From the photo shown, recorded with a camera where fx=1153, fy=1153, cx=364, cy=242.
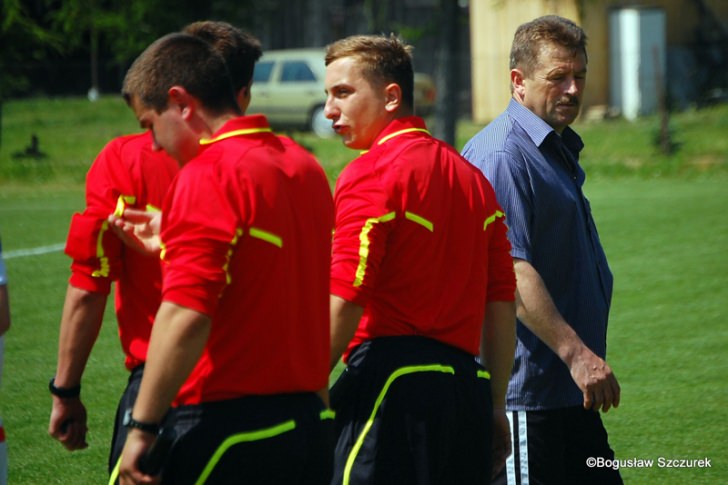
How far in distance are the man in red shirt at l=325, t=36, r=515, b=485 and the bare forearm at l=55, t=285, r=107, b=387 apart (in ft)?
2.46

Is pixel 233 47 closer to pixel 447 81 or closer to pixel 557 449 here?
pixel 557 449

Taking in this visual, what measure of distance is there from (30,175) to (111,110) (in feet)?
18.2

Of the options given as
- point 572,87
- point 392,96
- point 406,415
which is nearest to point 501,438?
point 406,415

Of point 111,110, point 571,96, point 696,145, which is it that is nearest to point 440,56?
point 696,145

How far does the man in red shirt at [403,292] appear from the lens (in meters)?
3.77

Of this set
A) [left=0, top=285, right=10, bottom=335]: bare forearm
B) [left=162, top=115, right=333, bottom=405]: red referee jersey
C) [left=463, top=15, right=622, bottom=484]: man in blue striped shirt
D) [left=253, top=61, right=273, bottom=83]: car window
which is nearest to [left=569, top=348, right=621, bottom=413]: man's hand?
[left=463, top=15, right=622, bottom=484]: man in blue striped shirt

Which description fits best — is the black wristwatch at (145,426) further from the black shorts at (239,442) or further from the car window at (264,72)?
the car window at (264,72)

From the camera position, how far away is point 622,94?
28875 millimetres

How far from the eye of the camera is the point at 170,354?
2.97 metres

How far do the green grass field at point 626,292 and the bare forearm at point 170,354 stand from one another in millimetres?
3442

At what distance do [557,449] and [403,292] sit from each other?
1091 millimetres

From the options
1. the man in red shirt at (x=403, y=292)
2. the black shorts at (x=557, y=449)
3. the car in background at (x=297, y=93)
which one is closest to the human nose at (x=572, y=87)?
the man in red shirt at (x=403, y=292)

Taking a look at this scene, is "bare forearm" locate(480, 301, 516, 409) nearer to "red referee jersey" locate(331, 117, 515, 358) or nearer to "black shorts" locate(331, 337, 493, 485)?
"red referee jersey" locate(331, 117, 515, 358)

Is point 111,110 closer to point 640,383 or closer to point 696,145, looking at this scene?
point 696,145
